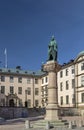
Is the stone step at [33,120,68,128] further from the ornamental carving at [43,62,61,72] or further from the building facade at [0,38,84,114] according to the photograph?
the building facade at [0,38,84,114]

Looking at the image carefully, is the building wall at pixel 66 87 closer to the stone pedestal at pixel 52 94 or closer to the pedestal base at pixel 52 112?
the stone pedestal at pixel 52 94

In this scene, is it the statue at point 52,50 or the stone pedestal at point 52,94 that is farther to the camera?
the statue at point 52,50


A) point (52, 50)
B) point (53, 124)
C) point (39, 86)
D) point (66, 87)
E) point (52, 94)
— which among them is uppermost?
point (52, 50)

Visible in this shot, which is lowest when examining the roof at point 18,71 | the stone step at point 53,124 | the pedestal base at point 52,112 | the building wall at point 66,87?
the stone step at point 53,124

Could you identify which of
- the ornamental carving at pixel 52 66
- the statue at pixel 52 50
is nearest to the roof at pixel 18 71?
the statue at pixel 52 50

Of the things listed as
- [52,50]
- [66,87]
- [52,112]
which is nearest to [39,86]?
[66,87]

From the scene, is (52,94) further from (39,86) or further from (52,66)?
(39,86)

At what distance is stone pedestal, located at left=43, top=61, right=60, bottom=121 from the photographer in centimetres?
2868

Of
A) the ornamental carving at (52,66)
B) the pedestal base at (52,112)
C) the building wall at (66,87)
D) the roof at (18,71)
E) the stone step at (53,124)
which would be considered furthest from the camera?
the roof at (18,71)

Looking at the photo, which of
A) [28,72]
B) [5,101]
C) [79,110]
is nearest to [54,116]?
[79,110]

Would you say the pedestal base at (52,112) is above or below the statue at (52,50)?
below

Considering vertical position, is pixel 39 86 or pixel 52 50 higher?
pixel 52 50

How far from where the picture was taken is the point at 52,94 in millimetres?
28984

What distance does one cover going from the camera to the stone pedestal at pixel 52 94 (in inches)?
1129
